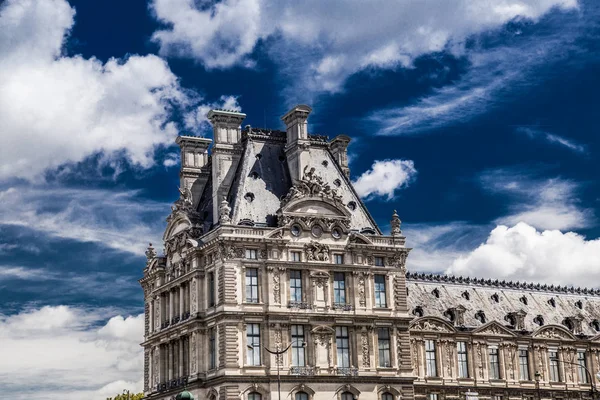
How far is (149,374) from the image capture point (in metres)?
94.4

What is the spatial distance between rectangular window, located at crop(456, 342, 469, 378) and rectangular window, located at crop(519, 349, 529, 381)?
6.00 meters

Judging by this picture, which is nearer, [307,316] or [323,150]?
[307,316]

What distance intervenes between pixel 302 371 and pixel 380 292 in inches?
388

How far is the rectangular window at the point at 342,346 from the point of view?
84.4m

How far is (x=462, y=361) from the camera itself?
99125 mm

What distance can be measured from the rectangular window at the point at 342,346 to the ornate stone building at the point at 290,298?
0.10m

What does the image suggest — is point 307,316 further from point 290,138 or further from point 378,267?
point 290,138

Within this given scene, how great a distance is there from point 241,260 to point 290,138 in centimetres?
1424

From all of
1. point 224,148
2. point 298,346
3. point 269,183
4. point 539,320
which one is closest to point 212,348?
point 298,346

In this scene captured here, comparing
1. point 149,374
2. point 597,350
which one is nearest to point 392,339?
point 149,374

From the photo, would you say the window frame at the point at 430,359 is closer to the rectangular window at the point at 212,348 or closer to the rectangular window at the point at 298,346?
the rectangular window at the point at 298,346

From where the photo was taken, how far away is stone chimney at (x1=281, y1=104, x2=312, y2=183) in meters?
90.2

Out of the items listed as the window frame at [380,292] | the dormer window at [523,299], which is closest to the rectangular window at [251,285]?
the window frame at [380,292]

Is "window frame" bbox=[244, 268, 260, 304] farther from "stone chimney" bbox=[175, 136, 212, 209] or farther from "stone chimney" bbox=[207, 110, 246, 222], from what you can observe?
"stone chimney" bbox=[175, 136, 212, 209]
